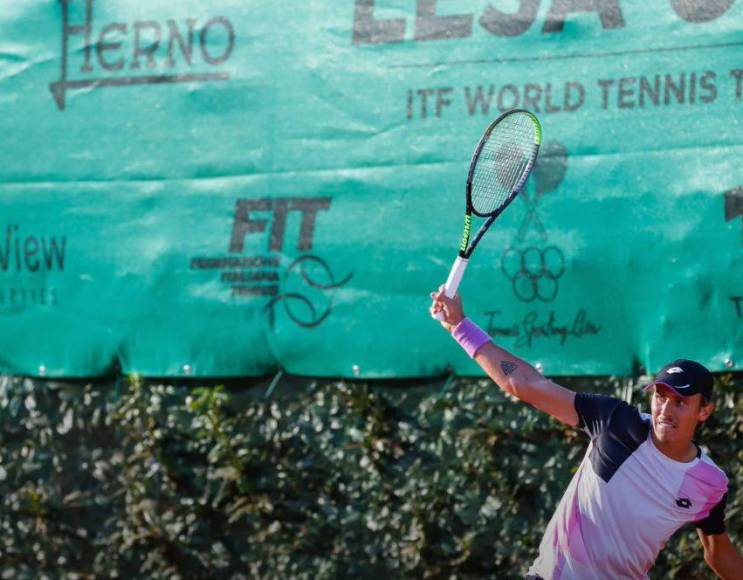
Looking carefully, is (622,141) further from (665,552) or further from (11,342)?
(11,342)

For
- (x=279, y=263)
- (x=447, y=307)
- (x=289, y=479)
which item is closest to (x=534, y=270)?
(x=279, y=263)

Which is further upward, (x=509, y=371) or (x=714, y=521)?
(x=509, y=371)

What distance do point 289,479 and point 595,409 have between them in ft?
8.01

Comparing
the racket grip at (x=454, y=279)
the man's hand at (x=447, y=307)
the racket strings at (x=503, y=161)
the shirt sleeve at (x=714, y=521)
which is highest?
the racket strings at (x=503, y=161)

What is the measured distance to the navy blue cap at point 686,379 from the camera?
400 centimetres

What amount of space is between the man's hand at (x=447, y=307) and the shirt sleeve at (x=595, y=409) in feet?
1.65

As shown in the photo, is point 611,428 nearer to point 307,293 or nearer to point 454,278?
point 454,278

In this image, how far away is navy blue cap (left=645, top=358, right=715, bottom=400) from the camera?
4.00 m

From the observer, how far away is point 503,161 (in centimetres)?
473

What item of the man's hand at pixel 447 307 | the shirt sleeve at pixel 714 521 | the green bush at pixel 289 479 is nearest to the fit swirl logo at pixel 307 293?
the green bush at pixel 289 479

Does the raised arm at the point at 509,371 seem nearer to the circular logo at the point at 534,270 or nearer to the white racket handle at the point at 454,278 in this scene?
the white racket handle at the point at 454,278

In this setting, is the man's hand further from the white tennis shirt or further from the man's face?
the man's face

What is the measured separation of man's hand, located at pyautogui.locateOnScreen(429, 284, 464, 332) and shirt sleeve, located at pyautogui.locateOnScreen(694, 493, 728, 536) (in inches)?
41.8

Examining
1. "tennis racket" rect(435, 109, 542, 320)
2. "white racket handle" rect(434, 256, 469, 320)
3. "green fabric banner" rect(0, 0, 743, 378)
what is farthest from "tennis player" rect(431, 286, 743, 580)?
"green fabric banner" rect(0, 0, 743, 378)
